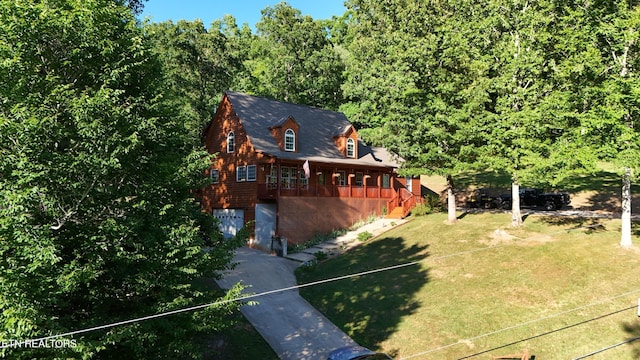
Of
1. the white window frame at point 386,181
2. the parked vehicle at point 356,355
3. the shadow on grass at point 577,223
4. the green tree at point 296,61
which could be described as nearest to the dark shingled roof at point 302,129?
the white window frame at point 386,181

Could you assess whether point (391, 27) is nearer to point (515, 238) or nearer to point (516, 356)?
point (515, 238)

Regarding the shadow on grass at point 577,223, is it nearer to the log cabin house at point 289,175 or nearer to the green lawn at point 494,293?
the green lawn at point 494,293

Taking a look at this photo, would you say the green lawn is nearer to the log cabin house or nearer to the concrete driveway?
the concrete driveway

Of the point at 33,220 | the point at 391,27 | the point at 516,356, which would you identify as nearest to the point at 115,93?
the point at 33,220

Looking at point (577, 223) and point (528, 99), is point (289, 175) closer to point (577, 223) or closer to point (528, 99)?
point (528, 99)

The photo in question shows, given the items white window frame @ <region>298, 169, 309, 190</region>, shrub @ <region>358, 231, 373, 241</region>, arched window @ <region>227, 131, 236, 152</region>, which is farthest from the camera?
→ arched window @ <region>227, 131, 236, 152</region>

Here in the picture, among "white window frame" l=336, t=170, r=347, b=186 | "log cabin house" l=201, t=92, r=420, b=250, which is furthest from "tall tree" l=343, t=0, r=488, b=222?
"white window frame" l=336, t=170, r=347, b=186
